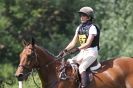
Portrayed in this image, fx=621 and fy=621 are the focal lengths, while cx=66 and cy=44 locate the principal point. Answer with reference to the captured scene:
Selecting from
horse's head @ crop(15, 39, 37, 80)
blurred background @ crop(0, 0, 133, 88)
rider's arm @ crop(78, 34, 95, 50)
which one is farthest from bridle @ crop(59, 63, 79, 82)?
blurred background @ crop(0, 0, 133, 88)

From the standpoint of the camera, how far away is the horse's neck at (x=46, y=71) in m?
12.2

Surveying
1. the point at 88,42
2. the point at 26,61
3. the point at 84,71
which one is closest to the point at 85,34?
the point at 88,42

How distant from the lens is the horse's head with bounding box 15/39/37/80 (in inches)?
460

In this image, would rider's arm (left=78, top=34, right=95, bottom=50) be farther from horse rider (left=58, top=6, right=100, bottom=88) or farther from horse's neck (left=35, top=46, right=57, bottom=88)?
horse's neck (left=35, top=46, right=57, bottom=88)

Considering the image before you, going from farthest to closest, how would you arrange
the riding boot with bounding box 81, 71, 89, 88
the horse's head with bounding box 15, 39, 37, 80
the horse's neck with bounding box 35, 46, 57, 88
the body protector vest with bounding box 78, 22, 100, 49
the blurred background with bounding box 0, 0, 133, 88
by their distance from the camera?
1. the blurred background with bounding box 0, 0, 133, 88
2. the body protector vest with bounding box 78, 22, 100, 49
3. the riding boot with bounding box 81, 71, 89, 88
4. the horse's neck with bounding box 35, 46, 57, 88
5. the horse's head with bounding box 15, 39, 37, 80

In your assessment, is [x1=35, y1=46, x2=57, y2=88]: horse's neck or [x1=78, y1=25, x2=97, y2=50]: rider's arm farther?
[x1=78, y1=25, x2=97, y2=50]: rider's arm

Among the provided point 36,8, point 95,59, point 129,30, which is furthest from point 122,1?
point 95,59

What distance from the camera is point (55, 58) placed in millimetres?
12508

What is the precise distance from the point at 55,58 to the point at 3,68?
74.8ft

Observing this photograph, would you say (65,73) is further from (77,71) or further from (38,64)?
(38,64)

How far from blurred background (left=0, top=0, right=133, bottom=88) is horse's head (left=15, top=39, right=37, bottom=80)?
68.4ft

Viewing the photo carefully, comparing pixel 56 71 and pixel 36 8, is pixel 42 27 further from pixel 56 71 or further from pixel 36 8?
pixel 56 71

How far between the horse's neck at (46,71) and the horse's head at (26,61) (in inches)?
9.1

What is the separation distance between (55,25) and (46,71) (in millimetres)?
28345
